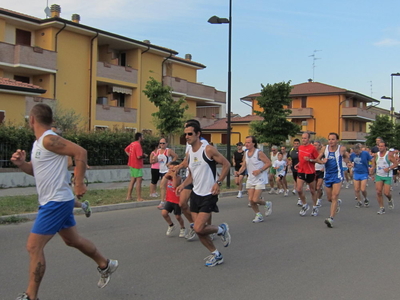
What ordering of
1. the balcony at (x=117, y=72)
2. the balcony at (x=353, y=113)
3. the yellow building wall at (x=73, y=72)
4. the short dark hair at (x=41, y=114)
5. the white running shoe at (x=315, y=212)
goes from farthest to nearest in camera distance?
the balcony at (x=353, y=113) < the balcony at (x=117, y=72) < the yellow building wall at (x=73, y=72) < the white running shoe at (x=315, y=212) < the short dark hair at (x=41, y=114)

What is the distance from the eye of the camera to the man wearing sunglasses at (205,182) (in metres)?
5.96

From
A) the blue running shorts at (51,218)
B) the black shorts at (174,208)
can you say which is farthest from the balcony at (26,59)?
the blue running shorts at (51,218)

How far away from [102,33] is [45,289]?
2725 centimetres

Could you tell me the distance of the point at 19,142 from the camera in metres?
16.5

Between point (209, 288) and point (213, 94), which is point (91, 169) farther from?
point (213, 94)

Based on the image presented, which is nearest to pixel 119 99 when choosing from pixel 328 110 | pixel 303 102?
pixel 303 102

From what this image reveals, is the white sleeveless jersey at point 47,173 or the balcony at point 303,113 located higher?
the balcony at point 303,113

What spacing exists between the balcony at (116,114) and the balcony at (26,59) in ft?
14.2

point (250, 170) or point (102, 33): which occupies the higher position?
point (102, 33)

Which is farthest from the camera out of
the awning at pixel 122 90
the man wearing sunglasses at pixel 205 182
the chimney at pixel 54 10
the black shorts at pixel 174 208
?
the awning at pixel 122 90

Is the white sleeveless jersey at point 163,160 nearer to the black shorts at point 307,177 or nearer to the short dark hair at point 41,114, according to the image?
the black shorts at point 307,177

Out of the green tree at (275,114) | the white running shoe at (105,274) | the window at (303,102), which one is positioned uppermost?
the window at (303,102)

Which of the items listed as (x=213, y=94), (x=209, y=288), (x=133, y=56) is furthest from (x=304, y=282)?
(x=213, y=94)

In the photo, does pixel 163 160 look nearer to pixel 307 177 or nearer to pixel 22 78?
pixel 307 177
